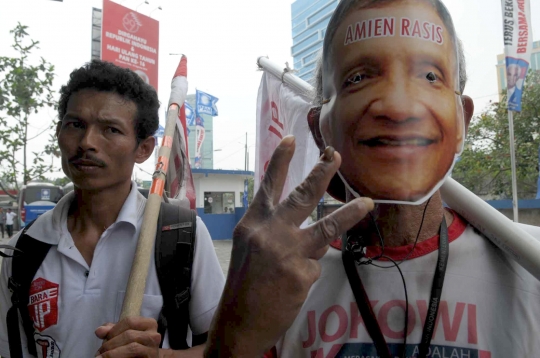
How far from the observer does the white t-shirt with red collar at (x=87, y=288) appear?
5.13 feet

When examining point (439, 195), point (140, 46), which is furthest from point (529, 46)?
point (140, 46)

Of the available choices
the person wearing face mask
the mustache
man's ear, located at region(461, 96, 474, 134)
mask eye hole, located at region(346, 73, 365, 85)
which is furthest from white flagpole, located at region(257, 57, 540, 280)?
the mustache

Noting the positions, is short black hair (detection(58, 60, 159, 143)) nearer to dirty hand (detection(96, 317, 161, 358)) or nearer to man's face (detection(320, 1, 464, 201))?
dirty hand (detection(96, 317, 161, 358))

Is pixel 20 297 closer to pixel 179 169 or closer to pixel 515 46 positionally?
pixel 179 169

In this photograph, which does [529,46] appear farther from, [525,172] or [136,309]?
[136,309]

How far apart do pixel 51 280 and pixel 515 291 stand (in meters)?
1.63

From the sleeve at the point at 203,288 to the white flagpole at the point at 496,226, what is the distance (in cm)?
99

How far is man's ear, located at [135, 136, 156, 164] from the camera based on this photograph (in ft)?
6.32

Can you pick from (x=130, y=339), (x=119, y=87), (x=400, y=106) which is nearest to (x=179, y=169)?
(x=119, y=87)

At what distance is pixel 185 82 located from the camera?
8.15ft

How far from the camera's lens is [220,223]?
1783 centimetres

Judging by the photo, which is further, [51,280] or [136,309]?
[51,280]

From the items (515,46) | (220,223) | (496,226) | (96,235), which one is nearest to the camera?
(496,226)

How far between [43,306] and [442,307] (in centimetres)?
145
